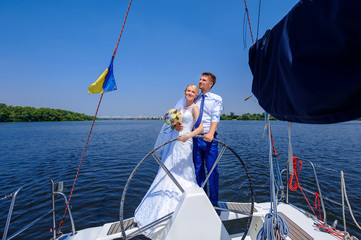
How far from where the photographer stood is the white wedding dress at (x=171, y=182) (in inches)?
111

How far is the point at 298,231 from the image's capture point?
9.32ft

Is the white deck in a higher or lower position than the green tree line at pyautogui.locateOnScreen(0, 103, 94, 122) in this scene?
lower

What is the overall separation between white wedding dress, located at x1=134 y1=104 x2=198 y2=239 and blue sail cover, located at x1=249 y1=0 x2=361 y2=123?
1.87 m

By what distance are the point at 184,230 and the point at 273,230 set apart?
98 cm

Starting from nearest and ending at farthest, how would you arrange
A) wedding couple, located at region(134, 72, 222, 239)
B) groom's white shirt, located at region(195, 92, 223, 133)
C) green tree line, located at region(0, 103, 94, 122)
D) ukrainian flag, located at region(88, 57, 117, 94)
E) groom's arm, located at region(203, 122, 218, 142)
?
1. groom's arm, located at region(203, 122, 218, 142)
2. wedding couple, located at region(134, 72, 222, 239)
3. groom's white shirt, located at region(195, 92, 223, 133)
4. ukrainian flag, located at region(88, 57, 117, 94)
5. green tree line, located at region(0, 103, 94, 122)

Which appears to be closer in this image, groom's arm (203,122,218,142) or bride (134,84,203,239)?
groom's arm (203,122,218,142)

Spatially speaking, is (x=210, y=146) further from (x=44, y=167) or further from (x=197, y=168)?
(x=44, y=167)

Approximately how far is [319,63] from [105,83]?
3709 millimetres

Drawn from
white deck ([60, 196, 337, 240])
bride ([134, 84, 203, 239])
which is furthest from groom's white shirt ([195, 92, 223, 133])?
white deck ([60, 196, 337, 240])

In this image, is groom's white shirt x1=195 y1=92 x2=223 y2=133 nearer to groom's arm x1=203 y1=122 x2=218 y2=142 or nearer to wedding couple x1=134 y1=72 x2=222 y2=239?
wedding couple x1=134 y1=72 x2=222 y2=239

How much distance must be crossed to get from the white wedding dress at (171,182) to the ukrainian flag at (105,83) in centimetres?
175

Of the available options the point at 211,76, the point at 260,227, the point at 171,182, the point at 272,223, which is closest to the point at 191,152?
the point at 171,182

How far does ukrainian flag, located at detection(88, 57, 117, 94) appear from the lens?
146 inches

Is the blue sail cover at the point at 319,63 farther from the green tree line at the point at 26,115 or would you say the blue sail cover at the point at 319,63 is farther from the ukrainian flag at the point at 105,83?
the green tree line at the point at 26,115
